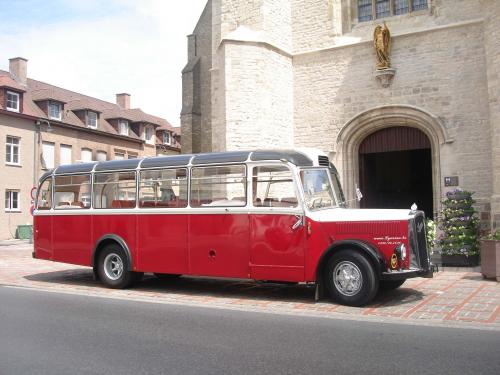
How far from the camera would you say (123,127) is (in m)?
41.4

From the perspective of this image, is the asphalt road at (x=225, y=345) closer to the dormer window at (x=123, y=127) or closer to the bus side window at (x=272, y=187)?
the bus side window at (x=272, y=187)

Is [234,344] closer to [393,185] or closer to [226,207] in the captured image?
[226,207]

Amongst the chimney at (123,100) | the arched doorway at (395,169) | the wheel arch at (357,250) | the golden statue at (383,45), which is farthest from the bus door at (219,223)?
the chimney at (123,100)

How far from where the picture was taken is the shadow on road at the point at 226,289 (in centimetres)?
863

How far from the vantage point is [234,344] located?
570cm

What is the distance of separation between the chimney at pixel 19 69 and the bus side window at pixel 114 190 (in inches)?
1098

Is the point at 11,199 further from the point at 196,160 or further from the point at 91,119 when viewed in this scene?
the point at 196,160

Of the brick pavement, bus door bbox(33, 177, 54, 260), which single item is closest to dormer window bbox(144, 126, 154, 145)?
the brick pavement

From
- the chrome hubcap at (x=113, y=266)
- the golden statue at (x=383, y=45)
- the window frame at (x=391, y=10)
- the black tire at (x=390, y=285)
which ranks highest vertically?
the window frame at (x=391, y=10)

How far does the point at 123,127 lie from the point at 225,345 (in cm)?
3756

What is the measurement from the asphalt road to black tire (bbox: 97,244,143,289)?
2522mm

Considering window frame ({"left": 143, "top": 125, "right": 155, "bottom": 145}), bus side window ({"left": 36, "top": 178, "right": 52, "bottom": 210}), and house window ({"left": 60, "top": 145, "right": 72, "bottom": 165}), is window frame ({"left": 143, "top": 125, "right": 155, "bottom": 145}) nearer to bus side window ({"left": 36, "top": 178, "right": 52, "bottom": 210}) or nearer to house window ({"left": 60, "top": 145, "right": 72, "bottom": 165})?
house window ({"left": 60, "top": 145, "right": 72, "bottom": 165})

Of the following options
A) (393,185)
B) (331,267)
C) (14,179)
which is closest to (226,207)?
(331,267)

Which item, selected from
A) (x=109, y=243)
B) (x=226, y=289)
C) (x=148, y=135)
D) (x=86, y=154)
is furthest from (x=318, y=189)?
(x=148, y=135)
